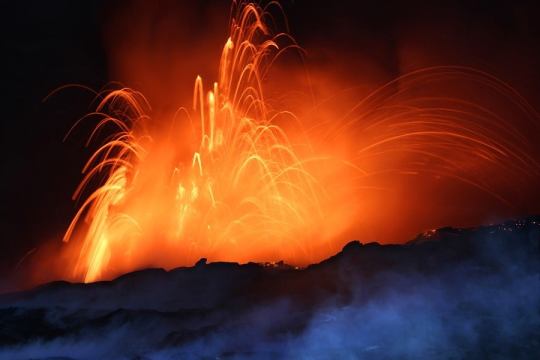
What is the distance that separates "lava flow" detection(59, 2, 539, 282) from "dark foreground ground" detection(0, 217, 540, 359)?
318 inches

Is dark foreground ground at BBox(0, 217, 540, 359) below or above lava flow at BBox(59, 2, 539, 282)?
below

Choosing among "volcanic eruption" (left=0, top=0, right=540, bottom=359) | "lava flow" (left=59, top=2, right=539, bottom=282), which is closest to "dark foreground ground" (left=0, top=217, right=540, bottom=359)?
"volcanic eruption" (left=0, top=0, right=540, bottom=359)

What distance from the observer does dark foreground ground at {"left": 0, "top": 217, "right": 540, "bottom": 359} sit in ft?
29.1

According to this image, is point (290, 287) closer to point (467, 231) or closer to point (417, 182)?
point (467, 231)

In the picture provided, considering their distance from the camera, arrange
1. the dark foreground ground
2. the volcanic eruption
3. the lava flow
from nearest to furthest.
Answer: the dark foreground ground
the volcanic eruption
the lava flow

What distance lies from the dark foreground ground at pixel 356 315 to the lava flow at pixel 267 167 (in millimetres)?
8085

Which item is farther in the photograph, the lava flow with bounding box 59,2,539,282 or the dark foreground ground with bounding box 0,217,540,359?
the lava flow with bounding box 59,2,539,282

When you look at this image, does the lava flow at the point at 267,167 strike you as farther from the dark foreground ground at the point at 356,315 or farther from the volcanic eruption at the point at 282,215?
the dark foreground ground at the point at 356,315

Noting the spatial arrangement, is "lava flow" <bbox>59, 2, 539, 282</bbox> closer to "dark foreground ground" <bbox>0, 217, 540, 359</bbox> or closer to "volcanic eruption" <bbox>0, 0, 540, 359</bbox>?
"volcanic eruption" <bbox>0, 0, 540, 359</bbox>

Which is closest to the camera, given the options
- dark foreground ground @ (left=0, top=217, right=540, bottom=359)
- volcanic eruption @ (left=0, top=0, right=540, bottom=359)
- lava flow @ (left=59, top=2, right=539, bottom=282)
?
dark foreground ground @ (left=0, top=217, right=540, bottom=359)

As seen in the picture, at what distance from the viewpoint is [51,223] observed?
25.3 meters

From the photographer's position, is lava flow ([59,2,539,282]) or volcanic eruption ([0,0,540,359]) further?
lava flow ([59,2,539,282])

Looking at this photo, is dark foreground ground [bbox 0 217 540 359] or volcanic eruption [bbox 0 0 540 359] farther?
volcanic eruption [bbox 0 0 540 359]

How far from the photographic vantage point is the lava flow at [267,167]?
68.0ft
